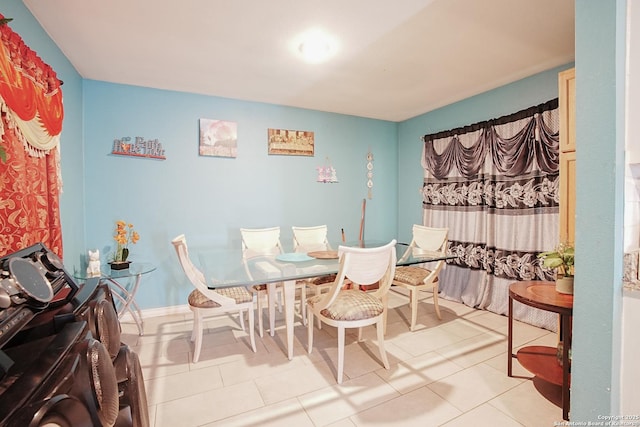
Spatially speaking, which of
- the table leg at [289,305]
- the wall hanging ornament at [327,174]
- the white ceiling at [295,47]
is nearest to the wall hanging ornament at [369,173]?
the wall hanging ornament at [327,174]

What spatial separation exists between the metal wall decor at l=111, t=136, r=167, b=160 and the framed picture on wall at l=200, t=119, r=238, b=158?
44cm

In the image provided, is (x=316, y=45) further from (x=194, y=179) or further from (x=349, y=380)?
(x=349, y=380)

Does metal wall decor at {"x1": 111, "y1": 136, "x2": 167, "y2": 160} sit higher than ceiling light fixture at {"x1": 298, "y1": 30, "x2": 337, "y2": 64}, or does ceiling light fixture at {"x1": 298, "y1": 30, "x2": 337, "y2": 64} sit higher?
ceiling light fixture at {"x1": 298, "y1": 30, "x2": 337, "y2": 64}

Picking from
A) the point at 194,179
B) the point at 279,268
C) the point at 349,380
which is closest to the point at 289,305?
the point at 279,268

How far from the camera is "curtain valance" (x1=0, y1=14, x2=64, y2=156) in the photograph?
1.50 metres

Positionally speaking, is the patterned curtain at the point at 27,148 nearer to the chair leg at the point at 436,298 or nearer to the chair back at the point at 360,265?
the chair back at the point at 360,265

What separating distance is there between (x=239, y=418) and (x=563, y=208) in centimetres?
255

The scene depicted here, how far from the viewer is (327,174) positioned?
413 cm

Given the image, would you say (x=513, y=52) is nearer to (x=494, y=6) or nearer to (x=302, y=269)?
(x=494, y=6)

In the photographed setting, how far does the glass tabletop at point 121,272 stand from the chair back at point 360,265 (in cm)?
171

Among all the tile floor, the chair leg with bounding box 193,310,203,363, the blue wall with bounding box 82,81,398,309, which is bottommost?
the tile floor

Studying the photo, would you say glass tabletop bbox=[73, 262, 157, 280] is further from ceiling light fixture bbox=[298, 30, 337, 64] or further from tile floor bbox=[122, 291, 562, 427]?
ceiling light fixture bbox=[298, 30, 337, 64]

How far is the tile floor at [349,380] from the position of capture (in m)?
1.71

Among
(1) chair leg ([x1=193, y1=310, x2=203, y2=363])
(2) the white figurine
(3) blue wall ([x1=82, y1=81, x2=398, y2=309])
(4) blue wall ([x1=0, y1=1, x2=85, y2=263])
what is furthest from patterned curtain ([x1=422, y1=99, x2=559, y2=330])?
(4) blue wall ([x1=0, y1=1, x2=85, y2=263])
